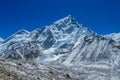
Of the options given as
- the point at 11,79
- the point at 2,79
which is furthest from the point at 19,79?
the point at 2,79

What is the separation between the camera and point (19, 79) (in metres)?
121

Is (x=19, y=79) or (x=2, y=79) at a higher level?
(x=19, y=79)

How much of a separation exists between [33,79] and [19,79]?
19.6 meters

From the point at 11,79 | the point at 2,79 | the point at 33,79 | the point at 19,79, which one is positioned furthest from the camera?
the point at 33,79

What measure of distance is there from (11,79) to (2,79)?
790cm

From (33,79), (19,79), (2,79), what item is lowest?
(2,79)

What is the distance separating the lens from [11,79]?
111375 millimetres

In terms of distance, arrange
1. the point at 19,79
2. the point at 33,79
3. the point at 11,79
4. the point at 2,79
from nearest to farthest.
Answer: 1. the point at 2,79
2. the point at 11,79
3. the point at 19,79
4. the point at 33,79

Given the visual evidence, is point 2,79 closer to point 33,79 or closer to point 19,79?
point 19,79

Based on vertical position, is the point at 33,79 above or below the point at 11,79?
above

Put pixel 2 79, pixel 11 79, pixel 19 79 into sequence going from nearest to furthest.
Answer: pixel 2 79 < pixel 11 79 < pixel 19 79

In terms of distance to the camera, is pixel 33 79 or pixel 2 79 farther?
pixel 33 79

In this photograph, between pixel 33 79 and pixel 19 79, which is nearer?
pixel 19 79

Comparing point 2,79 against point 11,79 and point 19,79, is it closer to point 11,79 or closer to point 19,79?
point 11,79
